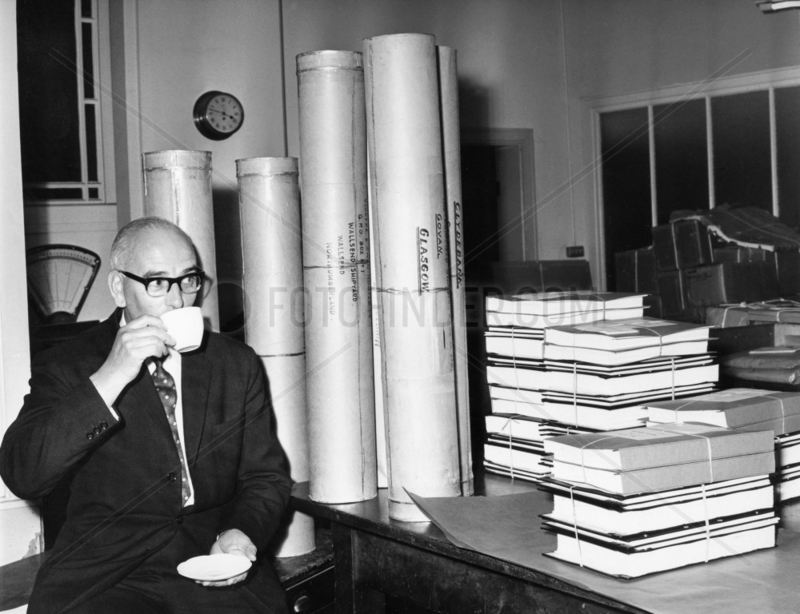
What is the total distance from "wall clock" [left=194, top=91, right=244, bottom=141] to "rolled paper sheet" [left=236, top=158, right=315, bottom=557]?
3.68m

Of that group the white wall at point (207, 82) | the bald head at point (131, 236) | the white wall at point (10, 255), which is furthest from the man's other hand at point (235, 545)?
the white wall at point (207, 82)

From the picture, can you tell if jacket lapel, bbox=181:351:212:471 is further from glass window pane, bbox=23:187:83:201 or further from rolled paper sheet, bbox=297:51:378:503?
glass window pane, bbox=23:187:83:201

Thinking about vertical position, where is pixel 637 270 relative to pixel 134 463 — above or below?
above

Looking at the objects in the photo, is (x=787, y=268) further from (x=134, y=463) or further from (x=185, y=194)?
(x=134, y=463)

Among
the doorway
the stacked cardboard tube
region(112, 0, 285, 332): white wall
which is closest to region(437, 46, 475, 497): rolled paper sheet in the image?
the stacked cardboard tube

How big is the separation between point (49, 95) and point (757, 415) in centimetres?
541

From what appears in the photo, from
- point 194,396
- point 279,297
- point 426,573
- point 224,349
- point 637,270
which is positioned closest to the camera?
point 426,573

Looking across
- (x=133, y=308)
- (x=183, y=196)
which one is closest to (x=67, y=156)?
(x=183, y=196)

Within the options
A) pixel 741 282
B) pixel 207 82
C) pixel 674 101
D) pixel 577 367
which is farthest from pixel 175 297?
pixel 674 101

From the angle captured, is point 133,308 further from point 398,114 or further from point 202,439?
point 398,114

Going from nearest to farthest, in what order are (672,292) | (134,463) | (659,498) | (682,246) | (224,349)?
(659,498) < (134,463) < (224,349) < (682,246) < (672,292)

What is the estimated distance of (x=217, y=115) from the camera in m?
5.83

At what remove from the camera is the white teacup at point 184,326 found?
172 cm

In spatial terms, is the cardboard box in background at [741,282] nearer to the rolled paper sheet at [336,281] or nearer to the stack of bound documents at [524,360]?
the stack of bound documents at [524,360]
